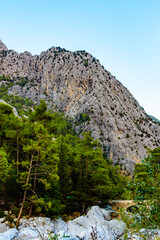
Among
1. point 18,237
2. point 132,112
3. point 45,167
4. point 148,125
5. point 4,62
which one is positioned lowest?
point 18,237

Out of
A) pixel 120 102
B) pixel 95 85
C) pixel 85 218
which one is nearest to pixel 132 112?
pixel 120 102

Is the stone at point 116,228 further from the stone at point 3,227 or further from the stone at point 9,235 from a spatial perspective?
the stone at point 3,227

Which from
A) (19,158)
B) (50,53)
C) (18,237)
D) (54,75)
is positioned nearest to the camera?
(18,237)

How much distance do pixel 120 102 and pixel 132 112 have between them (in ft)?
34.1

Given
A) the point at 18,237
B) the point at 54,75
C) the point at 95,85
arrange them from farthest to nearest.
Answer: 1. the point at 54,75
2. the point at 95,85
3. the point at 18,237

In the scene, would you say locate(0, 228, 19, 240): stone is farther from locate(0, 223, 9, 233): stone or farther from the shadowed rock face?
the shadowed rock face

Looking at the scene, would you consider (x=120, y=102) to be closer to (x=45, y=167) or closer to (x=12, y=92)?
(x=12, y=92)

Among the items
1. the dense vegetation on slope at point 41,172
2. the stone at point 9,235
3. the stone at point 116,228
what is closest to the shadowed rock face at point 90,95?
the dense vegetation on slope at point 41,172

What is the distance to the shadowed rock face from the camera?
2987 inches

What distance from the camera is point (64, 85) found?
106812 mm

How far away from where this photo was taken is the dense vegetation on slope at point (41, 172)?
14.5 meters

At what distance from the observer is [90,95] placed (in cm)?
8988

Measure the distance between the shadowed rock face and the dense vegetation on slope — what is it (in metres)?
48.7

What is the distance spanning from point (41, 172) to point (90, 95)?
7718 cm
